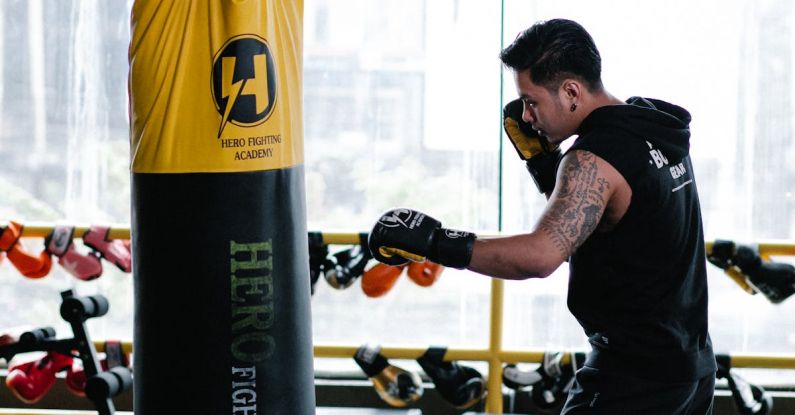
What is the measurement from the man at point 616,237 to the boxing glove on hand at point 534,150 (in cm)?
33

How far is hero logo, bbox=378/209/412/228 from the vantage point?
2.14 meters

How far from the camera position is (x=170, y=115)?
2.27 meters

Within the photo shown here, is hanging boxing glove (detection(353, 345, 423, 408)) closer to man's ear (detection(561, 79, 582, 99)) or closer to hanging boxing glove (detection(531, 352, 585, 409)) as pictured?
hanging boxing glove (detection(531, 352, 585, 409))


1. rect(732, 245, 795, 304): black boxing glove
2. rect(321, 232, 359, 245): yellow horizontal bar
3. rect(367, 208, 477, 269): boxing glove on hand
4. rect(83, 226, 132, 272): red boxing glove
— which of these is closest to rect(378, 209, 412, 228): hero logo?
rect(367, 208, 477, 269): boxing glove on hand

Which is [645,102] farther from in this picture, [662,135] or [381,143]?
[381,143]

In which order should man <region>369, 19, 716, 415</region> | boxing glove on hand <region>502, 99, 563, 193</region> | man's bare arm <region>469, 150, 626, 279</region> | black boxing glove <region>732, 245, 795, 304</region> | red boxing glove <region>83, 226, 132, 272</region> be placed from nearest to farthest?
man's bare arm <region>469, 150, 626, 279</region> → man <region>369, 19, 716, 415</region> → boxing glove on hand <region>502, 99, 563, 193</region> → black boxing glove <region>732, 245, 795, 304</region> → red boxing glove <region>83, 226, 132, 272</region>

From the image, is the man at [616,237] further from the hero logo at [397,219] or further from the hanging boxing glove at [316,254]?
the hanging boxing glove at [316,254]

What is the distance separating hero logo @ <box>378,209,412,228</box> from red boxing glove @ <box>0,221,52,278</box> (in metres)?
2.02

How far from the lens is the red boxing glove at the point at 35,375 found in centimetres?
354

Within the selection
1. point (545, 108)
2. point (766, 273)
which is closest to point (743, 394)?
point (766, 273)

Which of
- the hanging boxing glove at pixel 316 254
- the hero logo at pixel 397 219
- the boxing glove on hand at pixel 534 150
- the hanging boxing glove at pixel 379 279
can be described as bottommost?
the hanging boxing glove at pixel 379 279

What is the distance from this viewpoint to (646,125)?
221 cm

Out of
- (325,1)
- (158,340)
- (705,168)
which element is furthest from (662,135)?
(325,1)

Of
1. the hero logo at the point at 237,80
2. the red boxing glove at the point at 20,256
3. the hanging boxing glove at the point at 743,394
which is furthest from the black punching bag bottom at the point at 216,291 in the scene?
the hanging boxing glove at the point at 743,394
